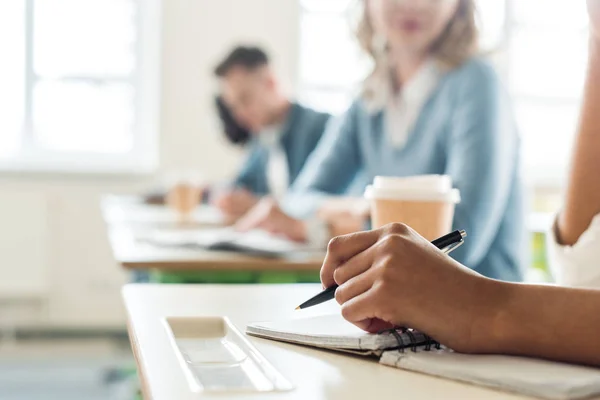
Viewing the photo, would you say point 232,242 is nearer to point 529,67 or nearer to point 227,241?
point 227,241

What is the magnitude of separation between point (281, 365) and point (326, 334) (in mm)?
86

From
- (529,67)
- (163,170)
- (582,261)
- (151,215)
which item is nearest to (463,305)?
(582,261)

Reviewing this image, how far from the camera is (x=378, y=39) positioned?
2273 millimetres

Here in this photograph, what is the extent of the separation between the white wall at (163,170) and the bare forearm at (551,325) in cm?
432

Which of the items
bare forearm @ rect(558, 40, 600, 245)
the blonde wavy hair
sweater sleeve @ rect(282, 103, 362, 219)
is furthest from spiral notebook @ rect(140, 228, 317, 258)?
bare forearm @ rect(558, 40, 600, 245)

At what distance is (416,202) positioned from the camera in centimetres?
117

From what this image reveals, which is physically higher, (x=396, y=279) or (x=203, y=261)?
(x=396, y=279)

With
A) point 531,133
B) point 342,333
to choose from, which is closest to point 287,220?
point 342,333

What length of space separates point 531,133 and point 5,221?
127 inches

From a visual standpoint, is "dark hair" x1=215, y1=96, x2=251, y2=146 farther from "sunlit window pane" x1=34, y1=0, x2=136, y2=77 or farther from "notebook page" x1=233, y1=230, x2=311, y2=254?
"notebook page" x1=233, y1=230, x2=311, y2=254

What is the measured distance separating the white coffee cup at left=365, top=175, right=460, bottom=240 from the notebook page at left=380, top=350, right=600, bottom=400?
A: 42 centimetres

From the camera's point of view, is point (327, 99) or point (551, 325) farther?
point (327, 99)

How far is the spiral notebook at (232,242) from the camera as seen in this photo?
74.1 inches

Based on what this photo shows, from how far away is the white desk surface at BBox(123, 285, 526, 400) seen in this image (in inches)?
25.7
